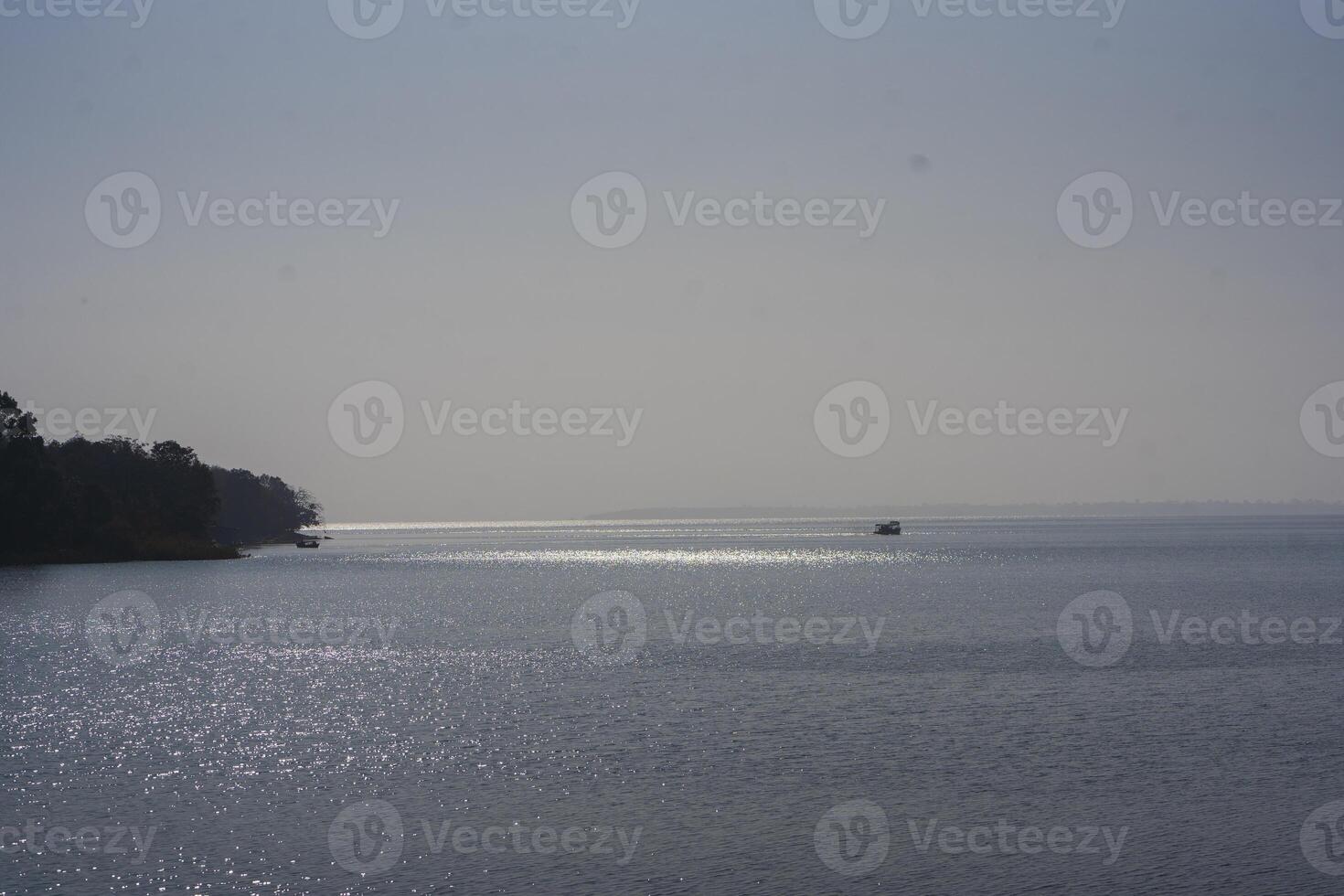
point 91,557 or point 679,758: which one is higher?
point 91,557

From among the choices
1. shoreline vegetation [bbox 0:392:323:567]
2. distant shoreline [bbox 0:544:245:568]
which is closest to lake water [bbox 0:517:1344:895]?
shoreline vegetation [bbox 0:392:323:567]

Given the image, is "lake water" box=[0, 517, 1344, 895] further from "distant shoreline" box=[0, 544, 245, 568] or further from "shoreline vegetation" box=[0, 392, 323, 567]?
"distant shoreline" box=[0, 544, 245, 568]

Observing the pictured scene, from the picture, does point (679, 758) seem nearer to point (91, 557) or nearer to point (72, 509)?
point (72, 509)

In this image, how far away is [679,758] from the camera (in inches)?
1582

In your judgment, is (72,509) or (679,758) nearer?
(679,758)

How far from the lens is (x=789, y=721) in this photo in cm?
4678

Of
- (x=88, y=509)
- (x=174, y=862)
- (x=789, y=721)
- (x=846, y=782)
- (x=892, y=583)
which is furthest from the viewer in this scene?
(x=88, y=509)

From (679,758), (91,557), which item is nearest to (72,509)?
(91,557)

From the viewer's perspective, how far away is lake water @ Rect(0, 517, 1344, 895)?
29.3 metres

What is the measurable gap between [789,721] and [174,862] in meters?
24.5

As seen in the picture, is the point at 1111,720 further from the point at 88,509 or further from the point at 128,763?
the point at 88,509

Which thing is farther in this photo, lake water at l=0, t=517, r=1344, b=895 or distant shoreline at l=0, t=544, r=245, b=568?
distant shoreline at l=0, t=544, r=245, b=568

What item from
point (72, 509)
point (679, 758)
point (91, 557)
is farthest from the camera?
point (91, 557)

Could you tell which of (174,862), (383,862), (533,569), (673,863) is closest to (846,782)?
(673,863)
